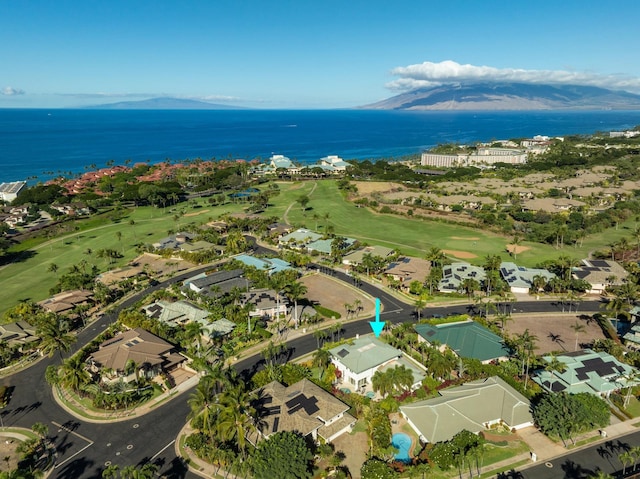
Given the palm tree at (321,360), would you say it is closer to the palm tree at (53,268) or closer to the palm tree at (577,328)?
the palm tree at (577,328)

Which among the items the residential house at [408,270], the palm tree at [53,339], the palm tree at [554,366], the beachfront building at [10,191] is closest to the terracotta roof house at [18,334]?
the palm tree at [53,339]

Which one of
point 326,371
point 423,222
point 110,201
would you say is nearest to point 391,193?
point 423,222

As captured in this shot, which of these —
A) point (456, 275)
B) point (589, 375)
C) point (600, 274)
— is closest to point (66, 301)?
point (456, 275)

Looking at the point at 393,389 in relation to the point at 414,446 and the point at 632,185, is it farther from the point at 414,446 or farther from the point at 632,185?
the point at 632,185

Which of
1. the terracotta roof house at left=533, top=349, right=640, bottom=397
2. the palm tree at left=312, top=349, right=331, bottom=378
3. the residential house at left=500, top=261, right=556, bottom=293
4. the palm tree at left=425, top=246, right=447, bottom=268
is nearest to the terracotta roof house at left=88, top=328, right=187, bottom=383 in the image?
the palm tree at left=312, top=349, right=331, bottom=378

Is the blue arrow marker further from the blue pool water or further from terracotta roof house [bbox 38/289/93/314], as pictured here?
terracotta roof house [bbox 38/289/93/314]
